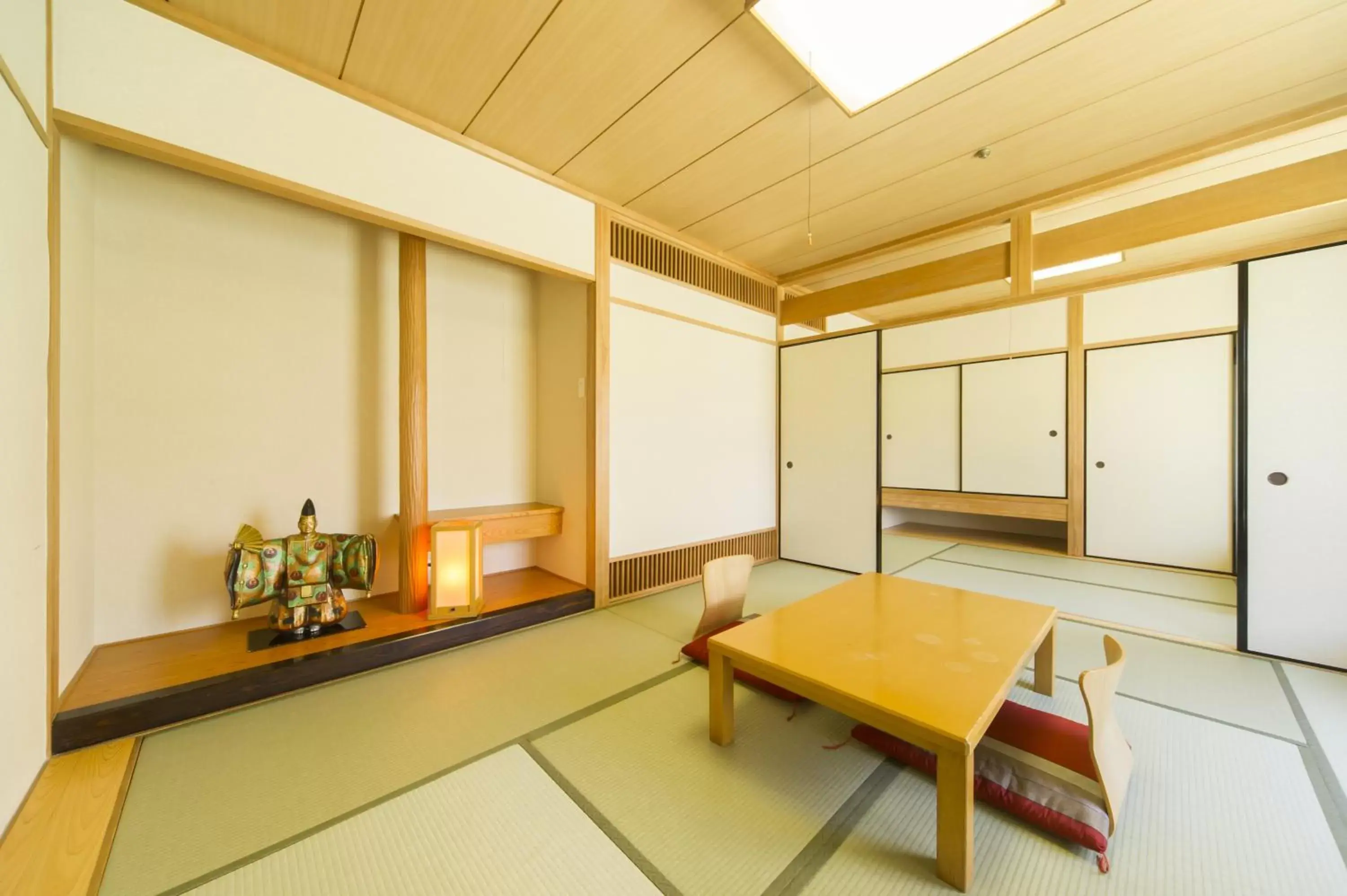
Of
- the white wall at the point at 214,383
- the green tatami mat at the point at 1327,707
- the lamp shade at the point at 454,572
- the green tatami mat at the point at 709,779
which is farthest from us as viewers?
the lamp shade at the point at 454,572

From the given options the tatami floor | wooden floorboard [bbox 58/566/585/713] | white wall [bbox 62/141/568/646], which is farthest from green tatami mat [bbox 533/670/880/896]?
white wall [bbox 62/141/568/646]

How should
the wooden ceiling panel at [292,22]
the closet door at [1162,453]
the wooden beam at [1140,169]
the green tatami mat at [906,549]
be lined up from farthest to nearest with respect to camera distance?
the green tatami mat at [906,549], the closet door at [1162,453], the wooden beam at [1140,169], the wooden ceiling panel at [292,22]

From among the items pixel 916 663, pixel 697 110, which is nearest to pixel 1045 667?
pixel 916 663

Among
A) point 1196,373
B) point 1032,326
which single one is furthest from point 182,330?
point 1196,373

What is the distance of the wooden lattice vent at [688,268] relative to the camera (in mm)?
3385

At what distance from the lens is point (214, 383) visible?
2418mm

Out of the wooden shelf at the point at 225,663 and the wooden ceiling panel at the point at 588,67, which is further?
the wooden ceiling panel at the point at 588,67

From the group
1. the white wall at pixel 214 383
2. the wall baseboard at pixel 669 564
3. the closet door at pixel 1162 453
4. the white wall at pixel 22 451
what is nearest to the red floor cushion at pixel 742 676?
the wall baseboard at pixel 669 564

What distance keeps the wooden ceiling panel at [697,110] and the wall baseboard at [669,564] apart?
2.53m

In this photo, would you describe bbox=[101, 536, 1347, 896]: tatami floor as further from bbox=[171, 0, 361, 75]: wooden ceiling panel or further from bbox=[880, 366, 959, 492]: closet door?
bbox=[880, 366, 959, 492]: closet door

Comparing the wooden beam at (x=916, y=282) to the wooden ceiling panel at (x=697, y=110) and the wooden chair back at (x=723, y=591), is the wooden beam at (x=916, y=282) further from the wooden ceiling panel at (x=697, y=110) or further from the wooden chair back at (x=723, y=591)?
the wooden chair back at (x=723, y=591)

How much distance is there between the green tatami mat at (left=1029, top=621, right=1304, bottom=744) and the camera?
1926 millimetres

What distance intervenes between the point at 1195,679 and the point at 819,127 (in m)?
3.33

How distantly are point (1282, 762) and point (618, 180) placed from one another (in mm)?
4048
